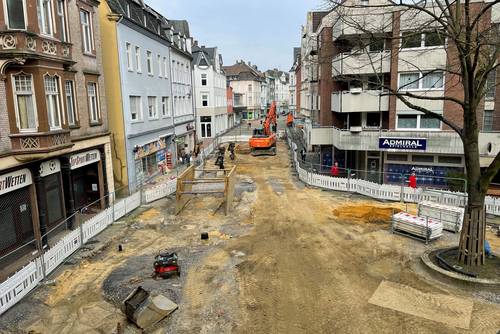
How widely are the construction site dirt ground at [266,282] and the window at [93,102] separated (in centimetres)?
555

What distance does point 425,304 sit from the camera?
33.1 ft

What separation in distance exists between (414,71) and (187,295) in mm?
19854

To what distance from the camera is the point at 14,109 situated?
13227 millimetres

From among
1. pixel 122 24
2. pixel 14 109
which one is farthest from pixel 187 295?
pixel 122 24

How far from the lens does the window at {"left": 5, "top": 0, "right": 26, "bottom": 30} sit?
12.7m

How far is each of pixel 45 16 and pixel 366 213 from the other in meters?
15.6

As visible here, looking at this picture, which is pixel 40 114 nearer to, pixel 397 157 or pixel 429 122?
pixel 397 157

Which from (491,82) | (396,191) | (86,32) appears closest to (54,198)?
(86,32)

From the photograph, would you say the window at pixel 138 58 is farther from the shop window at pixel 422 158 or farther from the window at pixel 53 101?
the shop window at pixel 422 158

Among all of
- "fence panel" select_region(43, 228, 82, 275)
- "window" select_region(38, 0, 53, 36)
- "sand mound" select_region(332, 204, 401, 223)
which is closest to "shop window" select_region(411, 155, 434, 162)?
"sand mound" select_region(332, 204, 401, 223)

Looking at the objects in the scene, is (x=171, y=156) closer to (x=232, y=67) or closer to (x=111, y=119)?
(x=111, y=119)

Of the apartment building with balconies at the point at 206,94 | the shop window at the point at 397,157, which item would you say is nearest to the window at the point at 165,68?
the shop window at the point at 397,157

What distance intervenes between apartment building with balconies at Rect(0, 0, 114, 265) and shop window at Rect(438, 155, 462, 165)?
20.5 meters

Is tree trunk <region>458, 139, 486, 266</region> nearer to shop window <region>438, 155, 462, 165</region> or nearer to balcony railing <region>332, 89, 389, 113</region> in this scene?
shop window <region>438, 155, 462, 165</region>
